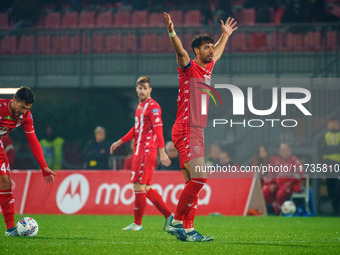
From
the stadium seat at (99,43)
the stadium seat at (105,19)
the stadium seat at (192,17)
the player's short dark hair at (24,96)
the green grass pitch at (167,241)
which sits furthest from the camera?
the stadium seat at (105,19)

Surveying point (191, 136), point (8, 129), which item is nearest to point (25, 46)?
point (8, 129)

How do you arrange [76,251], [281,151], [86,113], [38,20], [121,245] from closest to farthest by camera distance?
[76,251] → [121,245] → [281,151] → [86,113] → [38,20]

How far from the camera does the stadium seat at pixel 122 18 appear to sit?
21.9 m

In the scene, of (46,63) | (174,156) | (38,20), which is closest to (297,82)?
(174,156)

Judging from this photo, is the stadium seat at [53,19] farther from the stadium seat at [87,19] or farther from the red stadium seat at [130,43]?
the red stadium seat at [130,43]

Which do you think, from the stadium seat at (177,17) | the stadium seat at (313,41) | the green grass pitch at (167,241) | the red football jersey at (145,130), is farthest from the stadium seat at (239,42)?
the red football jersey at (145,130)

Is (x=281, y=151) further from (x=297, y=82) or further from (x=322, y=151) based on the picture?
(x=297, y=82)

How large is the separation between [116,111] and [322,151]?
267 inches

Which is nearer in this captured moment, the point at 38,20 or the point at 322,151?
the point at 322,151

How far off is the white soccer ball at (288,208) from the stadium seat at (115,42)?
28.3 feet

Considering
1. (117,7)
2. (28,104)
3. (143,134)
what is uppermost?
(117,7)

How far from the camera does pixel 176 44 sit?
6531 millimetres

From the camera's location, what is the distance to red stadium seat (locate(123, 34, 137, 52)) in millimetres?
19922

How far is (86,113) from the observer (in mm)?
19000
